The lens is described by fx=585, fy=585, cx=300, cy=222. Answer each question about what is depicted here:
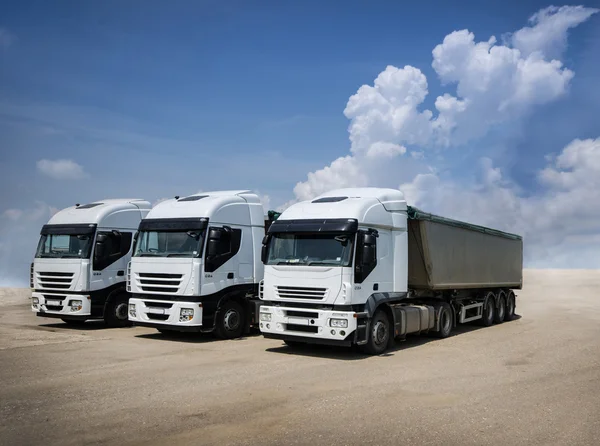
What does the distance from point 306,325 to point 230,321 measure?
3603mm

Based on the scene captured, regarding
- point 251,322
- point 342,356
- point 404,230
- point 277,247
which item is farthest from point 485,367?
point 251,322

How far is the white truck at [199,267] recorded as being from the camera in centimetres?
1485

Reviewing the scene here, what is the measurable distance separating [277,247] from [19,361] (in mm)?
5888

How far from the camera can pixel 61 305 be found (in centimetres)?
1769

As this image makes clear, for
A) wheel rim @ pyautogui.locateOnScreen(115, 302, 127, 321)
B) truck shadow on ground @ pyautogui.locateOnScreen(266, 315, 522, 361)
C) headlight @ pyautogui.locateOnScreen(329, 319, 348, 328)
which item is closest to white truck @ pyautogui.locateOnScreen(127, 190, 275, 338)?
truck shadow on ground @ pyautogui.locateOnScreen(266, 315, 522, 361)

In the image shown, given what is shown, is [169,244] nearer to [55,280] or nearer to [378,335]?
[55,280]

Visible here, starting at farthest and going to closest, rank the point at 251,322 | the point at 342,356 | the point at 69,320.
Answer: the point at 69,320
the point at 251,322
the point at 342,356

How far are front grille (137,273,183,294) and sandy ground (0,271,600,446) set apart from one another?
4.48ft

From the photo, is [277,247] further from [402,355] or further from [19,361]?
[19,361]

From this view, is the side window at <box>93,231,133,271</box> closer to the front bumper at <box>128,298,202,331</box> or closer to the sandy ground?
the sandy ground

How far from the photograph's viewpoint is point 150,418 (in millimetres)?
7707

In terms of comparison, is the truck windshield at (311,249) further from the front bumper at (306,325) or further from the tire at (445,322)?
the tire at (445,322)

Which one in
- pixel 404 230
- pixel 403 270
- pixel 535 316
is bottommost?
pixel 535 316

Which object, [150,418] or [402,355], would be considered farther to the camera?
[402,355]
